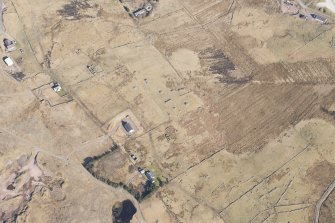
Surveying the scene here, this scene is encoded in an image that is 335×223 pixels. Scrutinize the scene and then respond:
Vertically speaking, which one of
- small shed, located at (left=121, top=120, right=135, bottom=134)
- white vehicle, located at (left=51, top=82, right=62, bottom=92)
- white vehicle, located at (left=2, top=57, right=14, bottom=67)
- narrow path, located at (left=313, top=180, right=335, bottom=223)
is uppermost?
white vehicle, located at (left=2, top=57, right=14, bottom=67)

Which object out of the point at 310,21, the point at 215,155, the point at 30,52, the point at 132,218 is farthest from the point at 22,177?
the point at 310,21

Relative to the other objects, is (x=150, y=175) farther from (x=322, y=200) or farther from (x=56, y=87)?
(x=322, y=200)

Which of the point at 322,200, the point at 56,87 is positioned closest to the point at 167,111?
the point at 56,87

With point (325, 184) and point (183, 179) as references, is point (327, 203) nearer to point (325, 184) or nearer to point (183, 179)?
point (325, 184)

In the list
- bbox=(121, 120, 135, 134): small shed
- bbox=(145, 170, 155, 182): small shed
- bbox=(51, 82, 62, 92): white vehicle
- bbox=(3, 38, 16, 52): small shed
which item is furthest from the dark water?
bbox=(3, 38, 16, 52): small shed

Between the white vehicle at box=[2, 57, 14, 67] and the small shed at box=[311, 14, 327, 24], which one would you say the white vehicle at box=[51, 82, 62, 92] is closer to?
the white vehicle at box=[2, 57, 14, 67]

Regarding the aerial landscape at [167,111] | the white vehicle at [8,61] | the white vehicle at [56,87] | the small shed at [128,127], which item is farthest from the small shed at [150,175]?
the white vehicle at [8,61]
